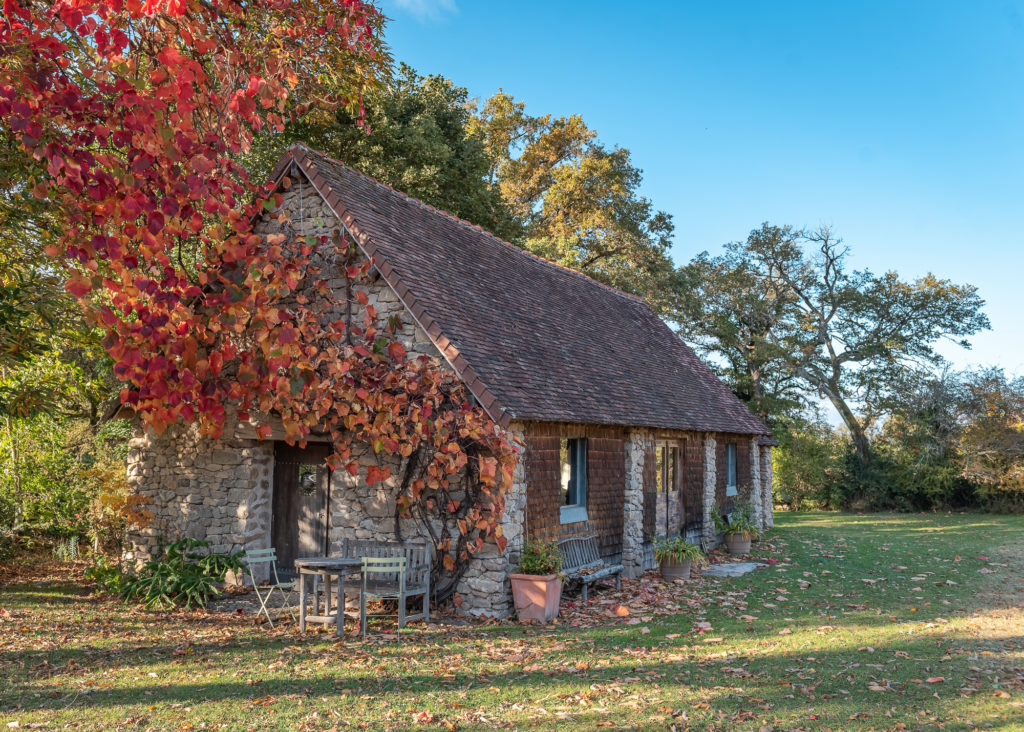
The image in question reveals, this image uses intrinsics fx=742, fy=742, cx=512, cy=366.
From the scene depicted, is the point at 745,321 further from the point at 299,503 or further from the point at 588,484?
the point at 299,503

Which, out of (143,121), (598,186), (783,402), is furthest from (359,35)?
(783,402)

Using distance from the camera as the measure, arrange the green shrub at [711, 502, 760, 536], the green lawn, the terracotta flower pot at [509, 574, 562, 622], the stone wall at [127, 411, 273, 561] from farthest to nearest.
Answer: the green shrub at [711, 502, 760, 536]
the stone wall at [127, 411, 273, 561]
the terracotta flower pot at [509, 574, 562, 622]
the green lawn

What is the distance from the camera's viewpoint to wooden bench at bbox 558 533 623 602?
1136cm

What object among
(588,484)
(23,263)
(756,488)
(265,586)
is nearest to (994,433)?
(756,488)

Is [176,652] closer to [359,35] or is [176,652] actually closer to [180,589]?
[180,589]

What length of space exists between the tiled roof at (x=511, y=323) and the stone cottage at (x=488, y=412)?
4 cm

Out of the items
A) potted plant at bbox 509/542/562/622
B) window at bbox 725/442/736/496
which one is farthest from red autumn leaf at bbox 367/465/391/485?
window at bbox 725/442/736/496

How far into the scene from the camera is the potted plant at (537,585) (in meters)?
9.83

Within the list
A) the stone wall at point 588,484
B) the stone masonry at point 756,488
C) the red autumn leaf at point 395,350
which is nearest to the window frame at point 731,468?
the stone masonry at point 756,488

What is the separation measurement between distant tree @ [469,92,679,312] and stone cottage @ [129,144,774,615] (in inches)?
688

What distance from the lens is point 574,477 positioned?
1266 cm

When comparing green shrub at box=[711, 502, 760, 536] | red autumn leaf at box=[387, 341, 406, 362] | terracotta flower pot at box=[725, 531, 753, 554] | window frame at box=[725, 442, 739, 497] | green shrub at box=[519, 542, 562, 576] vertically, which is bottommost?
terracotta flower pot at box=[725, 531, 753, 554]

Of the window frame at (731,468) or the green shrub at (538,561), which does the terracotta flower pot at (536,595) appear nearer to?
the green shrub at (538,561)

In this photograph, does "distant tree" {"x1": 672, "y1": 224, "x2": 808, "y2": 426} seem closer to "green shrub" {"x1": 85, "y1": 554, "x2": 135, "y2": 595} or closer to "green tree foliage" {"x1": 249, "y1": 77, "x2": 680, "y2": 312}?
"green tree foliage" {"x1": 249, "y1": 77, "x2": 680, "y2": 312}
